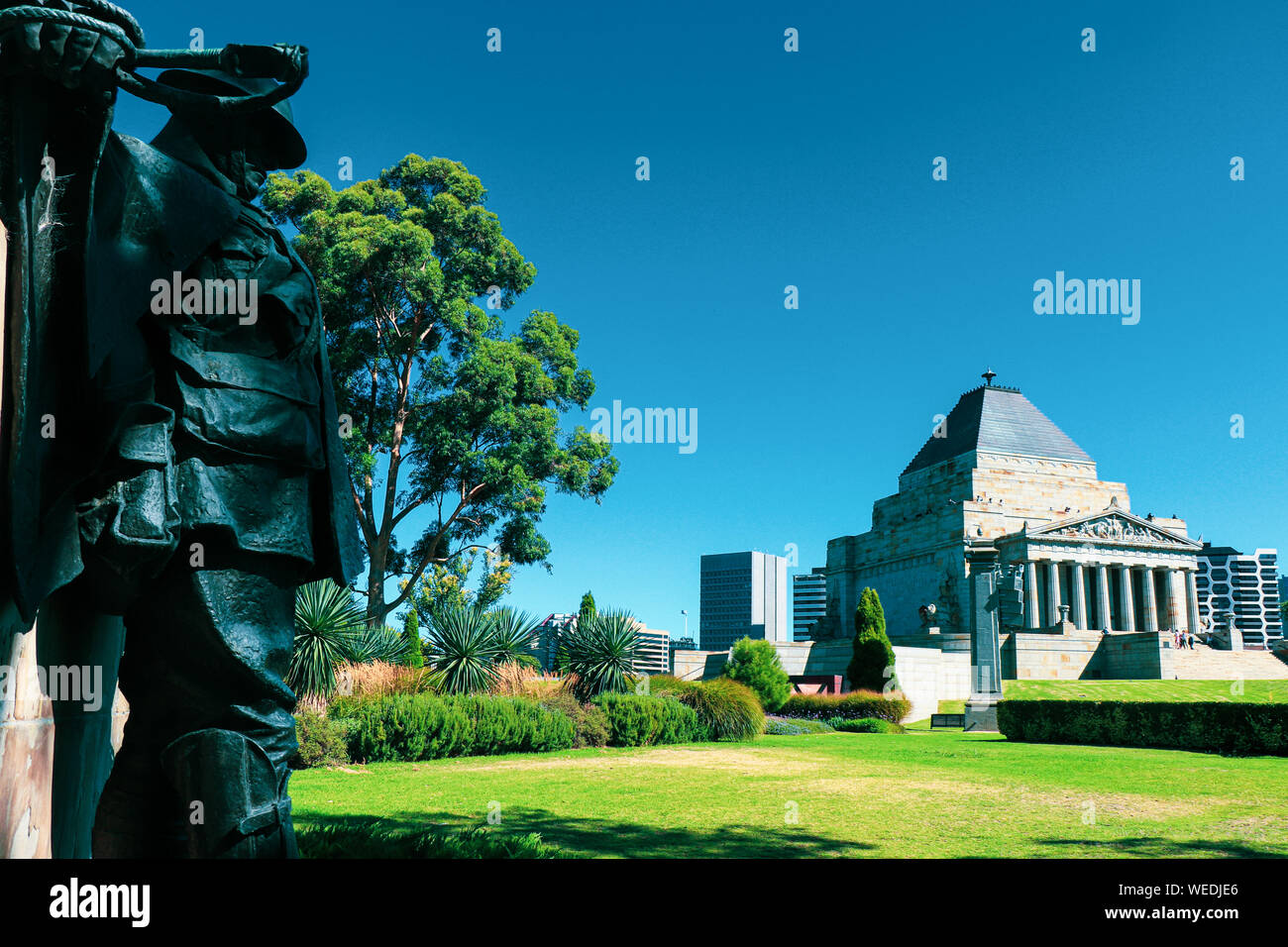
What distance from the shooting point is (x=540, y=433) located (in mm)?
28516

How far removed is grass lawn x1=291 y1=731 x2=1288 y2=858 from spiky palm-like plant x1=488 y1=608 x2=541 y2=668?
3.69 metres

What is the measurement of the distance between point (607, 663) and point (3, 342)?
18.6m

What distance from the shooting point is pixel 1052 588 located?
168 ft

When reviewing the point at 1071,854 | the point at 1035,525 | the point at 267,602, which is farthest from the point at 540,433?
the point at 1035,525

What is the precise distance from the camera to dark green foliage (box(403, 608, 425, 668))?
66.4 ft

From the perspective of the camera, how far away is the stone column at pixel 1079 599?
5056cm

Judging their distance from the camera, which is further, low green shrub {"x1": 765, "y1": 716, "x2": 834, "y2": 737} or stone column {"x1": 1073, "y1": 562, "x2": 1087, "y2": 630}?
stone column {"x1": 1073, "y1": 562, "x2": 1087, "y2": 630}

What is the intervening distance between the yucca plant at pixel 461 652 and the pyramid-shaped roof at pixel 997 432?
1926 inches

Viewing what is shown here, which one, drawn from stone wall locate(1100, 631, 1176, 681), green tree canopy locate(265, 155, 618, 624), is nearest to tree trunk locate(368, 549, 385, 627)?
green tree canopy locate(265, 155, 618, 624)

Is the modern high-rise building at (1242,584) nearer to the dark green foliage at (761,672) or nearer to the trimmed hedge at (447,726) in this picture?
the dark green foliage at (761,672)

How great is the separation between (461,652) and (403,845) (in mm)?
13667

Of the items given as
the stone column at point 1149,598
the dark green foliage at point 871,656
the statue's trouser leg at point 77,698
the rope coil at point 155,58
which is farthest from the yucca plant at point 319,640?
the stone column at point 1149,598

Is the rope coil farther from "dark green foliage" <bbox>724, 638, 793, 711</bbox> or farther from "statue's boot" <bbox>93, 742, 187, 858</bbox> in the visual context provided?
"dark green foliage" <bbox>724, 638, 793, 711</bbox>
